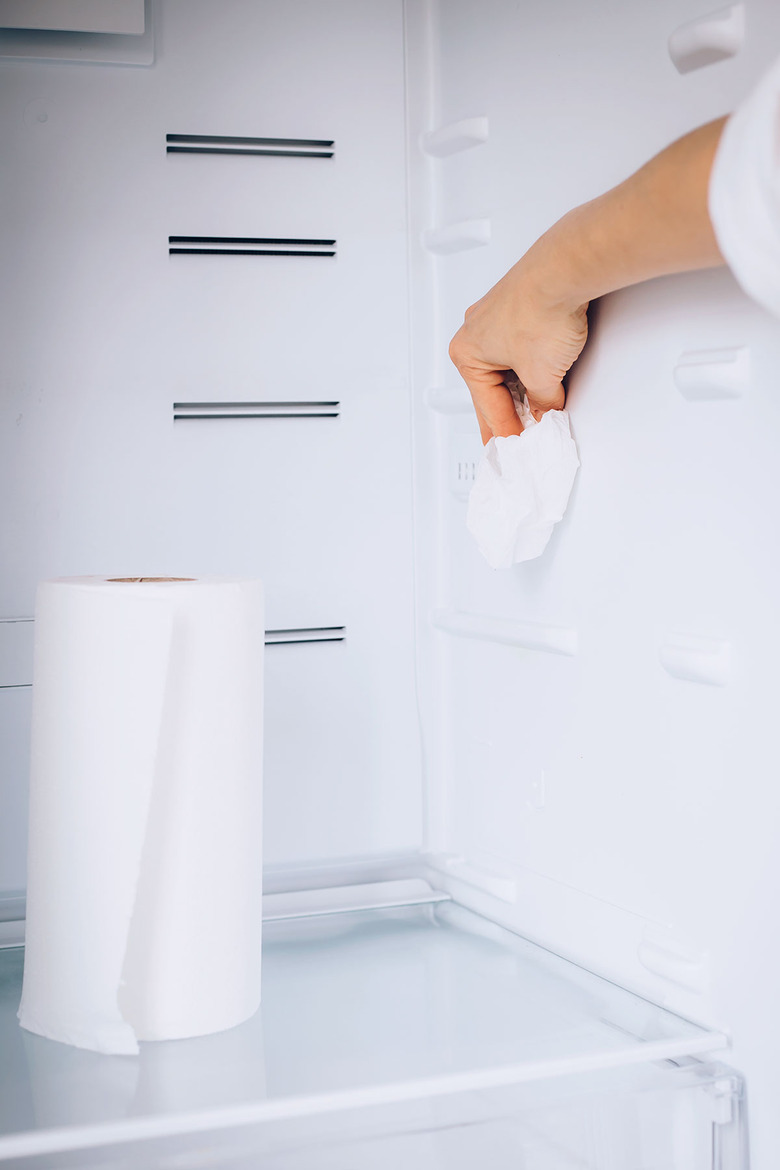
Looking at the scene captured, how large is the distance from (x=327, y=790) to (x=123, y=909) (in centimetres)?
47

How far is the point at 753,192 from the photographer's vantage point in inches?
25.4

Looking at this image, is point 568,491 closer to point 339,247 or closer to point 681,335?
point 681,335

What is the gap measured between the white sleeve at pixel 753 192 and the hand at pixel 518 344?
0.25 m

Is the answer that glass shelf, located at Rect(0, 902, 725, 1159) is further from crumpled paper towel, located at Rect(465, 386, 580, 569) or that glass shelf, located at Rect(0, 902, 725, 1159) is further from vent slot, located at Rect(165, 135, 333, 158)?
vent slot, located at Rect(165, 135, 333, 158)

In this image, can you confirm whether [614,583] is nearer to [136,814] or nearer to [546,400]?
[546,400]

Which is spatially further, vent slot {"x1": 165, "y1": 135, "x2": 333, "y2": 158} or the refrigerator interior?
vent slot {"x1": 165, "y1": 135, "x2": 333, "y2": 158}

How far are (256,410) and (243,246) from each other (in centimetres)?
19

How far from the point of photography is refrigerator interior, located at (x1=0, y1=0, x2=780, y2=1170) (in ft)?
2.81

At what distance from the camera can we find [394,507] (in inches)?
54.2

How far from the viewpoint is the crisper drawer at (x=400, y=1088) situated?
2.56 ft

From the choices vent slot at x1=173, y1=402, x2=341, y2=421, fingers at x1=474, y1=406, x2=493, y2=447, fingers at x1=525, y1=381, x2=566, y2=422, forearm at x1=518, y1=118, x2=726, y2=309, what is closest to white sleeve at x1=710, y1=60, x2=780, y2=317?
forearm at x1=518, y1=118, x2=726, y2=309

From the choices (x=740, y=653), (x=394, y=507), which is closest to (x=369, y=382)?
(x=394, y=507)

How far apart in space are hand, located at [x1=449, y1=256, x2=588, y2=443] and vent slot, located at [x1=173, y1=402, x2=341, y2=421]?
243 millimetres

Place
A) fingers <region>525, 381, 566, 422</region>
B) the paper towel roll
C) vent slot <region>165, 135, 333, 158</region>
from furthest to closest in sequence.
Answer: vent slot <region>165, 135, 333, 158</region>, fingers <region>525, 381, 566, 422</region>, the paper towel roll
